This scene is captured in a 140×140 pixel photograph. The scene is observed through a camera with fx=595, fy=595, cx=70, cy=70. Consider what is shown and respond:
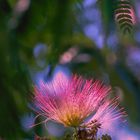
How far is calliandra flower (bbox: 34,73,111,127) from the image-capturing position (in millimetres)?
1630

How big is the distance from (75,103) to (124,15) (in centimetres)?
29

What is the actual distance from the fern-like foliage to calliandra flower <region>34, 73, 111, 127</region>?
20 cm

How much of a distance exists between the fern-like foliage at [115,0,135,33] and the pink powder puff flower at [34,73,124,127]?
20 cm

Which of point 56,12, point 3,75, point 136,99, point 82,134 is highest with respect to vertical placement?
point 136,99

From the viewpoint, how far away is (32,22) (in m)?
2.27

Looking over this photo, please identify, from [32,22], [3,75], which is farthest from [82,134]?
[32,22]

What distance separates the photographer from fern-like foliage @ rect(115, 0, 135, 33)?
1515 millimetres

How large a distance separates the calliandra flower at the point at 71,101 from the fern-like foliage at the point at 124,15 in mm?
199

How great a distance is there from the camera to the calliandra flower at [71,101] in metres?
1.63

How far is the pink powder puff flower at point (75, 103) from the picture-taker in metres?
1.62

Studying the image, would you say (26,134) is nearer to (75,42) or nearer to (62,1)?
(62,1)

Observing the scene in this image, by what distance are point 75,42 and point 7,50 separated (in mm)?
3699

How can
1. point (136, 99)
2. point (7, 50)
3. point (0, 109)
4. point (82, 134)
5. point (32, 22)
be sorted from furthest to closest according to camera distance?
point (136, 99), point (32, 22), point (7, 50), point (0, 109), point (82, 134)

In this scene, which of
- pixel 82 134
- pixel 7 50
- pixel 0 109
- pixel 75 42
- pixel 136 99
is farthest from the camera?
pixel 75 42
